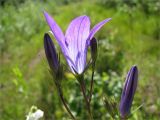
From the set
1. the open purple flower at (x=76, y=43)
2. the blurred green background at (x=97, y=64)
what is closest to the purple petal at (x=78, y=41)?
the open purple flower at (x=76, y=43)

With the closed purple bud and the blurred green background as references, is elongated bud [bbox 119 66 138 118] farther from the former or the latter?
the closed purple bud

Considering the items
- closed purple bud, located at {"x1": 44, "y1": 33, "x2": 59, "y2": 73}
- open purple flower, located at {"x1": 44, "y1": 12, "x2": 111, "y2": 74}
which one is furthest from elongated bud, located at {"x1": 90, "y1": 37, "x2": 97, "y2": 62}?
closed purple bud, located at {"x1": 44, "y1": 33, "x2": 59, "y2": 73}

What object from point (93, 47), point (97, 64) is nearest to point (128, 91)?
point (93, 47)

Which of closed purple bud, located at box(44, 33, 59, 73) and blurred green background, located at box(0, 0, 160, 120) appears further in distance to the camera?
blurred green background, located at box(0, 0, 160, 120)

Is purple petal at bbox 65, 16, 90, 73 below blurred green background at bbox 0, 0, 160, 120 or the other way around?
the other way around

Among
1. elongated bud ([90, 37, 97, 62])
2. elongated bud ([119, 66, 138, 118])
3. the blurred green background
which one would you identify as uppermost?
elongated bud ([90, 37, 97, 62])

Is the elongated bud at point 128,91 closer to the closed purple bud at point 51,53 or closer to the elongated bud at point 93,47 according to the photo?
the elongated bud at point 93,47
